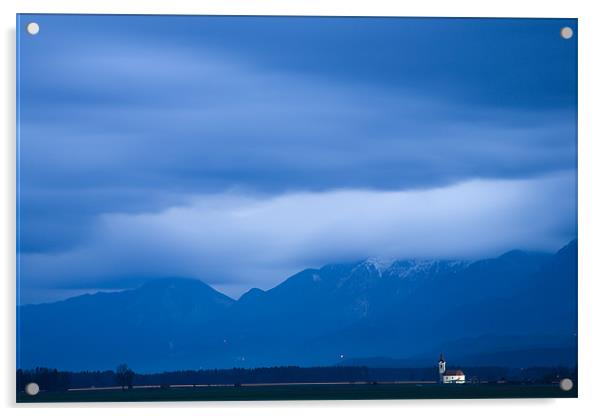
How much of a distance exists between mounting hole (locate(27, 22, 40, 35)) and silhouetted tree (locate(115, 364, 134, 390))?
1.34 metres

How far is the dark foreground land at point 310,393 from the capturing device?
3.75 metres

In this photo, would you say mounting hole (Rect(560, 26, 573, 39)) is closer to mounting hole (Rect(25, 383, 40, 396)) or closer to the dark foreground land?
the dark foreground land

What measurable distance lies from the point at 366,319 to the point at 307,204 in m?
0.51

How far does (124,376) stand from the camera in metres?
3.77

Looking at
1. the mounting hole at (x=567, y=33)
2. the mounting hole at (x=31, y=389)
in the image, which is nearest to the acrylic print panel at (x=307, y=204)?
the mounting hole at (x=567, y=33)

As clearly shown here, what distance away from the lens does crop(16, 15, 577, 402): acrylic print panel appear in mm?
3785

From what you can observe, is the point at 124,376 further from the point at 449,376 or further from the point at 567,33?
the point at 567,33

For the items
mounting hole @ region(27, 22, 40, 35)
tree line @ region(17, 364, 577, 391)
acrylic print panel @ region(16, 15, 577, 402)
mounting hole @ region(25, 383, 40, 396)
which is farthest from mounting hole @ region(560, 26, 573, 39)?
mounting hole @ region(25, 383, 40, 396)

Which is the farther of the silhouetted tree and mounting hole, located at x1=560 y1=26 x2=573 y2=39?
mounting hole, located at x1=560 y1=26 x2=573 y2=39

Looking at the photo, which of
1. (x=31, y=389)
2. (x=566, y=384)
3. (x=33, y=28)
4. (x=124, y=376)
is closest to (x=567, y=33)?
(x=566, y=384)

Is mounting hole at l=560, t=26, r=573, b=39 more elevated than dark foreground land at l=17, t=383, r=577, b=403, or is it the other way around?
mounting hole at l=560, t=26, r=573, b=39

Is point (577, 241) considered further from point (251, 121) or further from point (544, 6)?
point (251, 121)

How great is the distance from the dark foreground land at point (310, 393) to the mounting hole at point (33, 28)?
4.58ft

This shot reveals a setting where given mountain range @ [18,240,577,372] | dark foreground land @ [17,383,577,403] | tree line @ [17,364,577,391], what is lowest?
dark foreground land @ [17,383,577,403]
